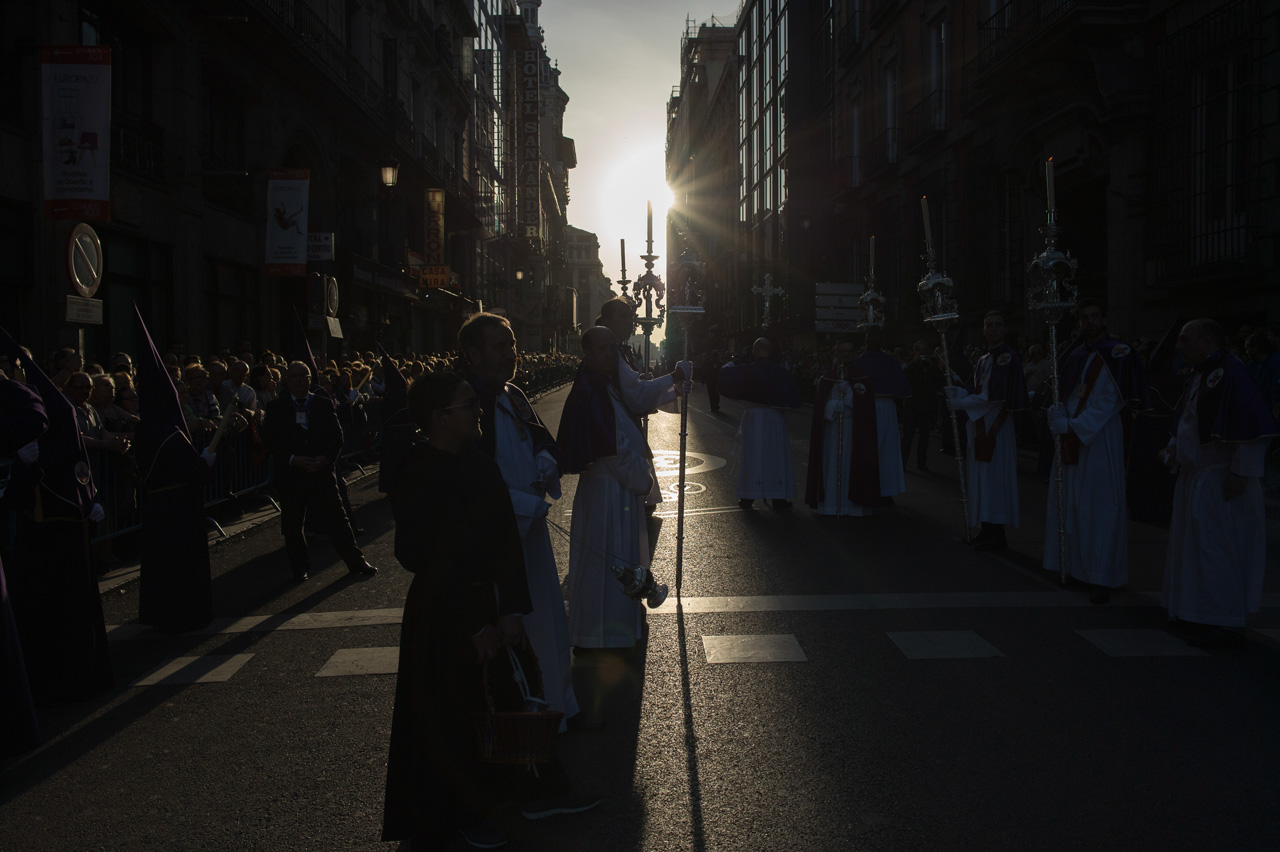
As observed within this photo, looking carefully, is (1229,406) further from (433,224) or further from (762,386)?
(433,224)

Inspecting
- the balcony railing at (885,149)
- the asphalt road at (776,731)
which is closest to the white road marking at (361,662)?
the asphalt road at (776,731)

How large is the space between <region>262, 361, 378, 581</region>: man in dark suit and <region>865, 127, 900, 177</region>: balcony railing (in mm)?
23452

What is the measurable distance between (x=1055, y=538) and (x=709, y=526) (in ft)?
10.9

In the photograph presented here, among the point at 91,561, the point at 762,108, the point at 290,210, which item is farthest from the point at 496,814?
the point at 762,108

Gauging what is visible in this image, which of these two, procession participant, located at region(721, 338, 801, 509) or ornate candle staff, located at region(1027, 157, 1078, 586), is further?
procession participant, located at region(721, 338, 801, 509)

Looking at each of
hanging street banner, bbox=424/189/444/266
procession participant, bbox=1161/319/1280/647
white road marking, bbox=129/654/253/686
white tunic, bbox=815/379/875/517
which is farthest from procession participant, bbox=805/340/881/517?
hanging street banner, bbox=424/189/444/266

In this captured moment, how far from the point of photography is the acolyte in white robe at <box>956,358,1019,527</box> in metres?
8.16

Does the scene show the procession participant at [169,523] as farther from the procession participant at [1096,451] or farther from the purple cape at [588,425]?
the procession participant at [1096,451]

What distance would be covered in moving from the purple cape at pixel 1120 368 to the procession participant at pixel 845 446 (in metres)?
3.31

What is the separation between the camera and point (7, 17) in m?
12.5

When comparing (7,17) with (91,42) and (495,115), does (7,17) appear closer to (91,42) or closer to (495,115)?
(91,42)

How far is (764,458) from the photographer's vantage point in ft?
34.7

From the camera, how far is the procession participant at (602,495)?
16.4ft

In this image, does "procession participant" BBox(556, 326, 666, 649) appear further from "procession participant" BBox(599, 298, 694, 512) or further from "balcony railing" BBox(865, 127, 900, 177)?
"balcony railing" BBox(865, 127, 900, 177)
